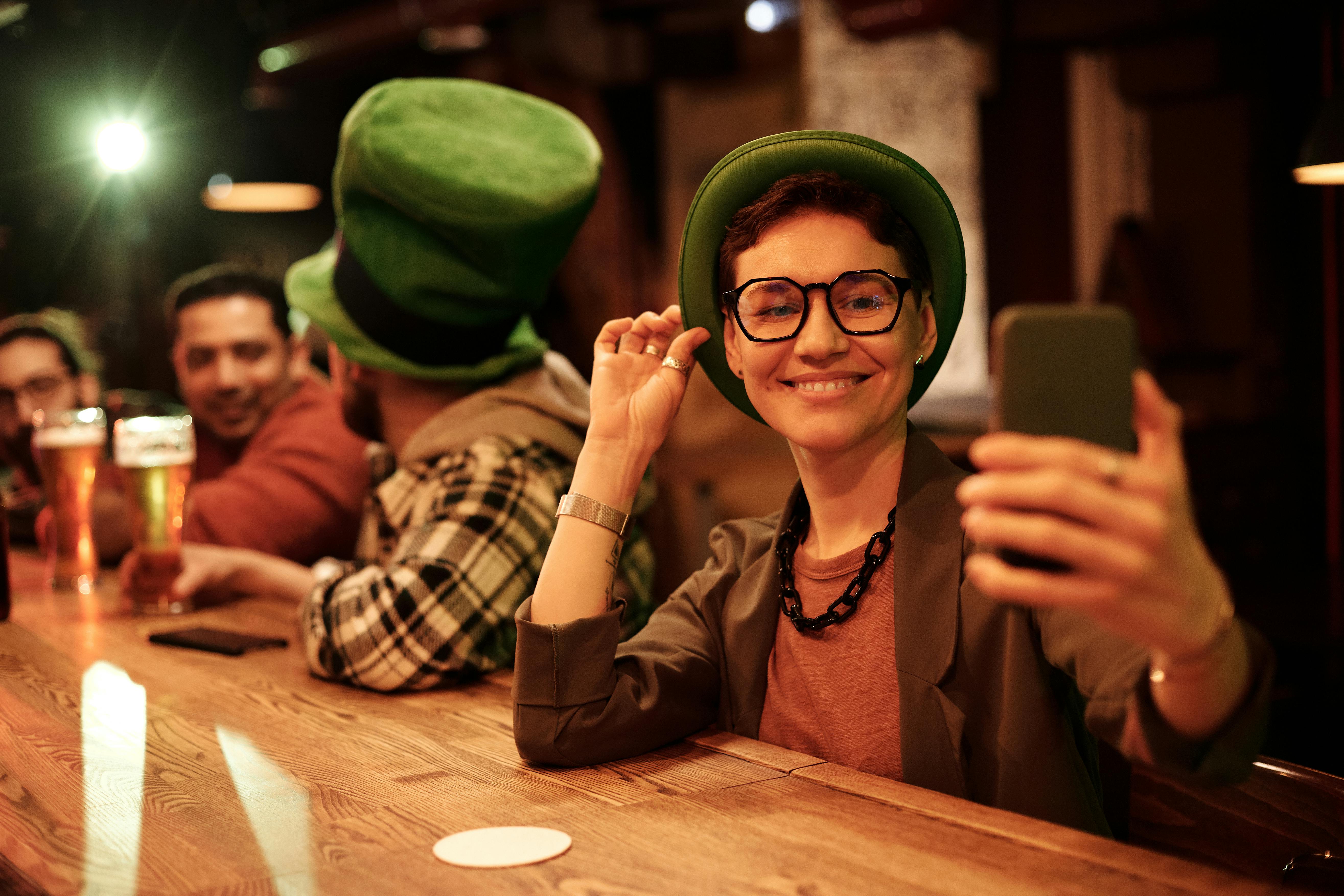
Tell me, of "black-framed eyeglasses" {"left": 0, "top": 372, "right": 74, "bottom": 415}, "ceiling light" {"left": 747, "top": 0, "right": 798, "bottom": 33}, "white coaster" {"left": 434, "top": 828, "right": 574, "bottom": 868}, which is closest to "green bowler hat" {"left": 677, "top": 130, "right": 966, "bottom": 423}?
"white coaster" {"left": 434, "top": 828, "right": 574, "bottom": 868}

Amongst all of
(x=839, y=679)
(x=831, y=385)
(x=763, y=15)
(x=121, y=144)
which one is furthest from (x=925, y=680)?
(x=763, y=15)

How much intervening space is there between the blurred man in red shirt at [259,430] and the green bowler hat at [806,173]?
1.61 metres

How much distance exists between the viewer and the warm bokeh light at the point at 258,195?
6.02 metres

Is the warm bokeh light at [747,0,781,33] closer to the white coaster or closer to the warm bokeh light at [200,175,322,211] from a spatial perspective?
the warm bokeh light at [200,175,322,211]

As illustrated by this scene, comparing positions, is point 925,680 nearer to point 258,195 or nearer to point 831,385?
point 831,385

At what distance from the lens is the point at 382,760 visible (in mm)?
1437

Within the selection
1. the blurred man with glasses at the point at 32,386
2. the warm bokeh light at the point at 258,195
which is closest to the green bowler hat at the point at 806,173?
the blurred man with glasses at the point at 32,386

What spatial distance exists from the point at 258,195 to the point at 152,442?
5.52 meters

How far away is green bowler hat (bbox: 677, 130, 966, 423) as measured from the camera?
139cm

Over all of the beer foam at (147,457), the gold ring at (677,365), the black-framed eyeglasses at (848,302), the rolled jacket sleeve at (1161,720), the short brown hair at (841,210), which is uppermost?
the short brown hair at (841,210)

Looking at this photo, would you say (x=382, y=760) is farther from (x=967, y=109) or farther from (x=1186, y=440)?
(x=967, y=109)

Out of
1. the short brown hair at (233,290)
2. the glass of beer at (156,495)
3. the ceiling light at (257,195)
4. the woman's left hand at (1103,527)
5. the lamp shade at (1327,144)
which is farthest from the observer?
the ceiling light at (257,195)

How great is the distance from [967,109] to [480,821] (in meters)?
5.96

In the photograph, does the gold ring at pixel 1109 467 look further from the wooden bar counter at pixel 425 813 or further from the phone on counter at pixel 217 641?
the phone on counter at pixel 217 641
